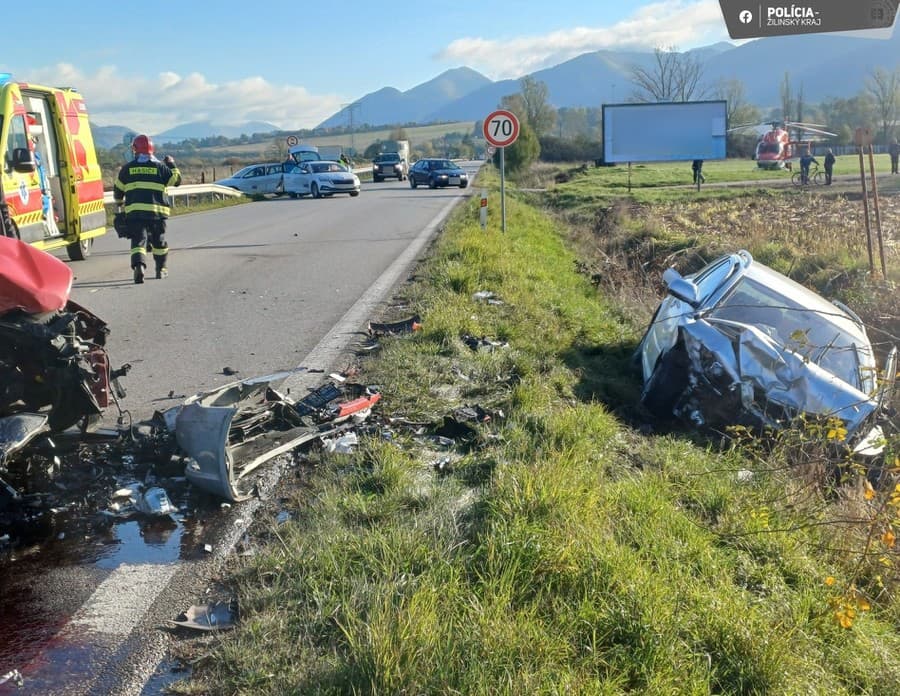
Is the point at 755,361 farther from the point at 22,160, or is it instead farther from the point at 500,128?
the point at 22,160

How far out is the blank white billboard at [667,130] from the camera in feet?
139

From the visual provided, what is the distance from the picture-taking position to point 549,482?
4117 mm

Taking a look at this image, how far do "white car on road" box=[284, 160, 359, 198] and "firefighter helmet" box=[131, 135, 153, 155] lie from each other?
2336 centimetres

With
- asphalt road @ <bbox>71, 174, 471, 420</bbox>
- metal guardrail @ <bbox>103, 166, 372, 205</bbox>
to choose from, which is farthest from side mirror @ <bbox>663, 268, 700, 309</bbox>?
metal guardrail @ <bbox>103, 166, 372, 205</bbox>

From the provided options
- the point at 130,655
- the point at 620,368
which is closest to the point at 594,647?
the point at 130,655

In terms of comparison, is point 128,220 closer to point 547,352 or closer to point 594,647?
point 547,352

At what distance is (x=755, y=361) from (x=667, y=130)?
128 ft

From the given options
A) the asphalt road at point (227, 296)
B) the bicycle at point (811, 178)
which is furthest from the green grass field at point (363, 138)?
the asphalt road at point (227, 296)

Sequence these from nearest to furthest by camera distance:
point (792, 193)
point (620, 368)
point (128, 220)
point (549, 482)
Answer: point (549, 482)
point (620, 368)
point (128, 220)
point (792, 193)

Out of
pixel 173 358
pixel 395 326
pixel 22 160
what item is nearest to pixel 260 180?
pixel 22 160

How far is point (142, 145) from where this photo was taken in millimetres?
11383

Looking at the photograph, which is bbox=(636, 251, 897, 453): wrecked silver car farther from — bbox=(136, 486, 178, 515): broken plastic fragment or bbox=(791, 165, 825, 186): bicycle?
bbox=(791, 165, 825, 186): bicycle

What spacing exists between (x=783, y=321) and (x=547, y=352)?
200cm

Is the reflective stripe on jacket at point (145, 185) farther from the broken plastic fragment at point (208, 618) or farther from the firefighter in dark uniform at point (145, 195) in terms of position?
the broken plastic fragment at point (208, 618)
